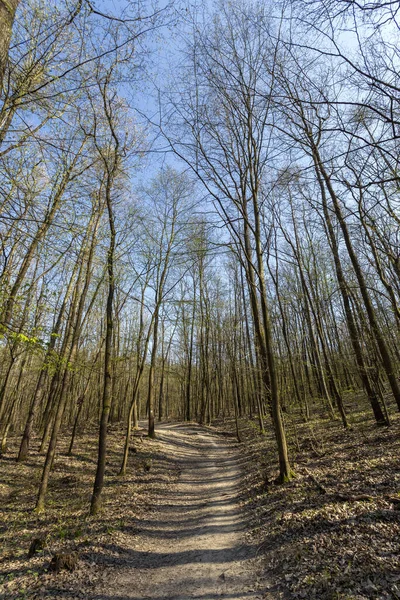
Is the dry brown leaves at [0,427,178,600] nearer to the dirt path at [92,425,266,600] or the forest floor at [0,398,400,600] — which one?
the forest floor at [0,398,400,600]

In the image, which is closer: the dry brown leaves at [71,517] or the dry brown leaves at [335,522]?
the dry brown leaves at [335,522]

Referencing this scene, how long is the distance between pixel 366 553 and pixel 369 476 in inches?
103

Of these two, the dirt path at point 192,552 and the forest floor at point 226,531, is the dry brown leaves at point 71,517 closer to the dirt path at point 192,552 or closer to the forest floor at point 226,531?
the forest floor at point 226,531

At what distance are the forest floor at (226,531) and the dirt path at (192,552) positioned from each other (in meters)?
0.02

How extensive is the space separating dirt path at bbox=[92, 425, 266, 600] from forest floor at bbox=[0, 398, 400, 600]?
0.06 feet

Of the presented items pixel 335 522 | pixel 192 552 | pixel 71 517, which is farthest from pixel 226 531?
pixel 71 517

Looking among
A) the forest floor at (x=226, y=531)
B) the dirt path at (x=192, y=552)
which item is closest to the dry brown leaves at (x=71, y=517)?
the forest floor at (x=226, y=531)

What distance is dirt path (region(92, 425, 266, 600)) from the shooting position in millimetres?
3787

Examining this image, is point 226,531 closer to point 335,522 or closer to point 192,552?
point 192,552

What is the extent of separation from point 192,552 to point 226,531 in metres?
0.87

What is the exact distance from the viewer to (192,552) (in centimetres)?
473

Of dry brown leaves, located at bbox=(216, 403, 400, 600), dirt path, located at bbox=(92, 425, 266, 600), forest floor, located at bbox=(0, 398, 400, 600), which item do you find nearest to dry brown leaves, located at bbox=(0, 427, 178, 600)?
forest floor, located at bbox=(0, 398, 400, 600)

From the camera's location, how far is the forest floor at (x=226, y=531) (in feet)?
11.5

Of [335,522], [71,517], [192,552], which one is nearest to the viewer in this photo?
[335,522]
